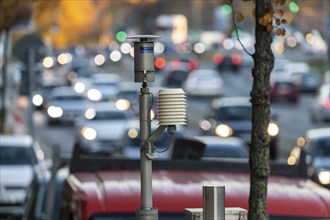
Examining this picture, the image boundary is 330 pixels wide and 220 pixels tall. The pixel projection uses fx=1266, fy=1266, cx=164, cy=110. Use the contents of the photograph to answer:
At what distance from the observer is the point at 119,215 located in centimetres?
721

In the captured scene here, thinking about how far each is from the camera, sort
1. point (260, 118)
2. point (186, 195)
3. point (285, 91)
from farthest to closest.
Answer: point (285, 91) < point (186, 195) < point (260, 118)

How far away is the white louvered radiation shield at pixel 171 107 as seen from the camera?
6.25m

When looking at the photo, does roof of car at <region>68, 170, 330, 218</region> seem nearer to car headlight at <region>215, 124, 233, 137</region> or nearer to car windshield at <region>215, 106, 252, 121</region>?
car headlight at <region>215, 124, 233, 137</region>

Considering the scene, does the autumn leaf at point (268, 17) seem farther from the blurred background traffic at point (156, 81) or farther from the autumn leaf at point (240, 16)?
the autumn leaf at point (240, 16)

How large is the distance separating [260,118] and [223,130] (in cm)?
2429

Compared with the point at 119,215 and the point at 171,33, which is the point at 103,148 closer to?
the point at 119,215

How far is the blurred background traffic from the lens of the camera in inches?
1074

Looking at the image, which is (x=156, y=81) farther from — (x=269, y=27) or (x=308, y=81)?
(x=269, y=27)

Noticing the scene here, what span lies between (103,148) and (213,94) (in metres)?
33.5

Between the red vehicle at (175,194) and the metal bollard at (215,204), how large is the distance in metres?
1.27

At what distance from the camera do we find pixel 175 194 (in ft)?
24.4

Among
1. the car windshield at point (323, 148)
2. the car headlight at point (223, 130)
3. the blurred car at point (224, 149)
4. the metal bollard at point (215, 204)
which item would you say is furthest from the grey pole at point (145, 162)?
the car headlight at point (223, 130)

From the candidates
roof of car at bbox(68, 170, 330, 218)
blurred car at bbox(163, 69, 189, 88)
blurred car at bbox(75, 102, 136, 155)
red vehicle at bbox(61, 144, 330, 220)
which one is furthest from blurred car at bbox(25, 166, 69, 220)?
blurred car at bbox(163, 69, 189, 88)

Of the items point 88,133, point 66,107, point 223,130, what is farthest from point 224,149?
point 66,107
